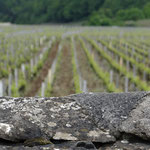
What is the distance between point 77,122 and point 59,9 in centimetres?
11586

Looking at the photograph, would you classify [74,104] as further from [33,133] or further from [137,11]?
[137,11]

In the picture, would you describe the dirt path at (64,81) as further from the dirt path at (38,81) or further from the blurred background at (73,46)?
the dirt path at (38,81)

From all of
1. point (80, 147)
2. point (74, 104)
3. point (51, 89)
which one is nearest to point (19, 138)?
point (80, 147)

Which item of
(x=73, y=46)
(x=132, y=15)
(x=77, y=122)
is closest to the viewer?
(x=77, y=122)

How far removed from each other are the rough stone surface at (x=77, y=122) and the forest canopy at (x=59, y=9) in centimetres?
10323

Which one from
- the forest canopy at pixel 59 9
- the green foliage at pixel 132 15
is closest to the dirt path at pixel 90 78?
the green foliage at pixel 132 15

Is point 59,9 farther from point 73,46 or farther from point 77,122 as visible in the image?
point 77,122

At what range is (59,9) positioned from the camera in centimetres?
11556

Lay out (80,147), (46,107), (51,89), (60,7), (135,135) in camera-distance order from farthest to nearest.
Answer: (60,7), (51,89), (46,107), (135,135), (80,147)

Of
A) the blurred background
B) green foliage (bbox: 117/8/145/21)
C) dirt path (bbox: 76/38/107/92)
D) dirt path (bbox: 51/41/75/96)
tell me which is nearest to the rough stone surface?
dirt path (bbox: 76/38/107/92)

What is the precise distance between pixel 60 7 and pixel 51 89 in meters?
106

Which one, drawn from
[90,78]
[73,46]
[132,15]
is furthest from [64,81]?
[132,15]

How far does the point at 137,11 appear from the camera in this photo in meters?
97.1

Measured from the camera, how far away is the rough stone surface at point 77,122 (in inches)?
78.8
